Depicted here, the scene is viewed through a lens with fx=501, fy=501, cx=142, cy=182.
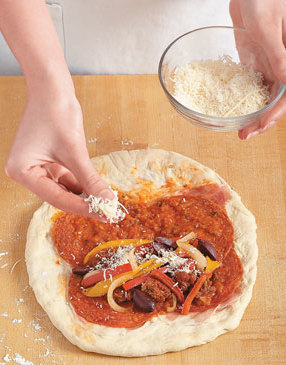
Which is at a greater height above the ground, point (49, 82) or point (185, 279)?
point (49, 82)

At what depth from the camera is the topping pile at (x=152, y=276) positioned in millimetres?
2984

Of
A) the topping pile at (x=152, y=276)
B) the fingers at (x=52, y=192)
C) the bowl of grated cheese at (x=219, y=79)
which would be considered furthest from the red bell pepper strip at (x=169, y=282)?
the bowl of grated cheese at (x=219, y=79)

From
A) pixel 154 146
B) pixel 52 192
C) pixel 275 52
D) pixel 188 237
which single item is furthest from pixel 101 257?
pixel 275 52

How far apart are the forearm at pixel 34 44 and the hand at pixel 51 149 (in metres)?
0.07

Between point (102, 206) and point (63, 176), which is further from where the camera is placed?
point (63, 176)

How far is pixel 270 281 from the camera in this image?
320cm

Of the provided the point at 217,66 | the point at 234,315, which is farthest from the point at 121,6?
the point at 234,315

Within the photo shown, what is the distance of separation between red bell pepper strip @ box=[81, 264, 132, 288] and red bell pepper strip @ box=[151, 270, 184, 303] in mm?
163

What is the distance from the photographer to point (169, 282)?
3004 mm

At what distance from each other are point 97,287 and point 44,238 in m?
0.55

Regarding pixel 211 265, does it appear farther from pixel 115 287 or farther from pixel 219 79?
pixel 219 79

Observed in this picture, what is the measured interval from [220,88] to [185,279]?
1187mm

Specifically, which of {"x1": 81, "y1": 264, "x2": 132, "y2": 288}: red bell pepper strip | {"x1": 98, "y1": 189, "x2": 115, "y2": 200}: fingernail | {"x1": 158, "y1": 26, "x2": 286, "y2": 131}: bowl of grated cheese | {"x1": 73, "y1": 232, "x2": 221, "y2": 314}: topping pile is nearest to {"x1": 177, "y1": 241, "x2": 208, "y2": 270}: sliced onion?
{"x1": 73, "y1": 232, "x2": 221, "y2": 314}: topping pile

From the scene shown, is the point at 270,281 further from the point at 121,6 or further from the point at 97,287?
the point at 121,6
